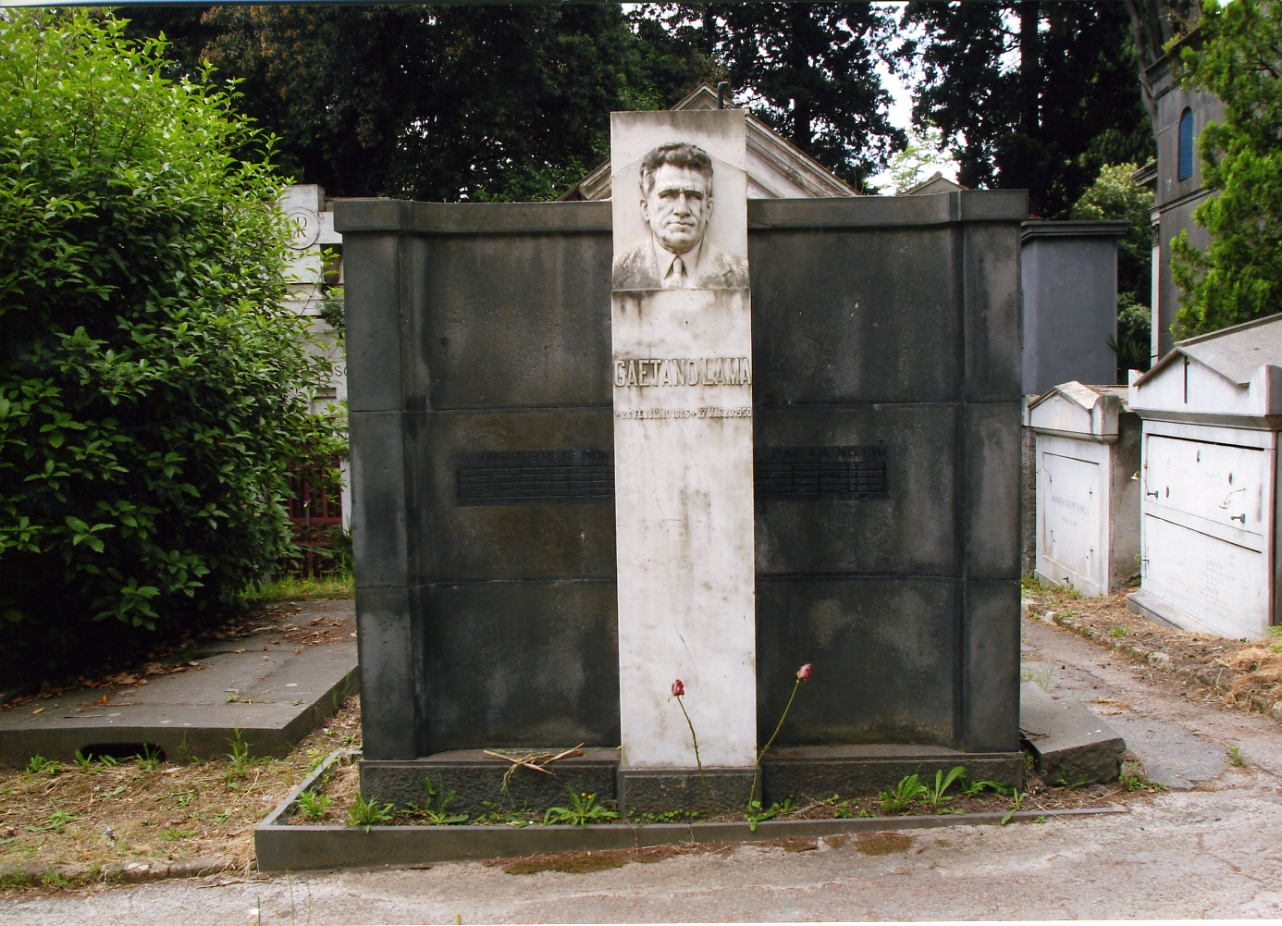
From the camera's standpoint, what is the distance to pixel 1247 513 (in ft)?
22.9

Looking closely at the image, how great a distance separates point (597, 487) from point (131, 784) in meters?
3.03

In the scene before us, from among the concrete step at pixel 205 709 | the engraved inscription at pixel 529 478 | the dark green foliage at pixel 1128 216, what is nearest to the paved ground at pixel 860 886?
the concrete step at pixel 205 709

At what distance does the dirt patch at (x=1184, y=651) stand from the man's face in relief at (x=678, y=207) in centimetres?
397

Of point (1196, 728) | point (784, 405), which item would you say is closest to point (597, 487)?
point (784, 405)

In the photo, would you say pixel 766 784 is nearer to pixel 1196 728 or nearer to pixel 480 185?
pixel 1196 728

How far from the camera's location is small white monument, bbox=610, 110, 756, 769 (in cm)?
A: 436

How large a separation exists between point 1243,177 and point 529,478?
29.2ft

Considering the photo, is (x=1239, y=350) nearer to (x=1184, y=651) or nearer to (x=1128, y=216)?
(x=1184, y=651)

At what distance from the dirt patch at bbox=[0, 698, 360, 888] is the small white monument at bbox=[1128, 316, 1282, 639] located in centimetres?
595

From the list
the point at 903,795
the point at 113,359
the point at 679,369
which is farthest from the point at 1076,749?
the point at 113,359

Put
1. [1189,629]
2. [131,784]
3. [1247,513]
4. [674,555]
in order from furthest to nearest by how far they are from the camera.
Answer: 1. [1189,629]
2. [1247,513]
3. [131,784]
4. [674,555]

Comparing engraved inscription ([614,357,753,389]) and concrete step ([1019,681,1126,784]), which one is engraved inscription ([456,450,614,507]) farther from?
concrete step ([1019,681,1126,784])

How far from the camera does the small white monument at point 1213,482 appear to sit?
676 centimetres

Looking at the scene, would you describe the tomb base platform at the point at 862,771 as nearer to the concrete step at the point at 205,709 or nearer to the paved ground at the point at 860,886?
the paved ground at the point at 860,886
